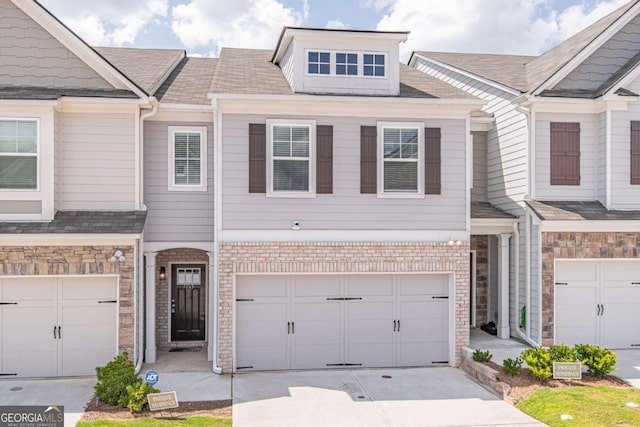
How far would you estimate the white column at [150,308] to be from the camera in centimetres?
1218

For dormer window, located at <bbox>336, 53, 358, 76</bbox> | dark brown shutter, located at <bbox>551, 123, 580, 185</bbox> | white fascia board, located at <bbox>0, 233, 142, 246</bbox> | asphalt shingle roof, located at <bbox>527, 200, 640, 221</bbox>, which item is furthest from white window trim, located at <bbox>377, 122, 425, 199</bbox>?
white fascia board, located at <bbox>0, 233, 142, 246</bbox>

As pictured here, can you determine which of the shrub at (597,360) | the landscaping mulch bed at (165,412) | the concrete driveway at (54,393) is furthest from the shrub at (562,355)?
the concrete driveway at (54,393)

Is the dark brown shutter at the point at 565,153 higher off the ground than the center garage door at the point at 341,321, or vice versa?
the dark brown shutter at the point at 565,153

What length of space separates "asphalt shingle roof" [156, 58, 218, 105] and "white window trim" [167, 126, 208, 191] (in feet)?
1.87

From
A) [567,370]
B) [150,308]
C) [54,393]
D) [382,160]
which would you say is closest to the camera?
[54,393]

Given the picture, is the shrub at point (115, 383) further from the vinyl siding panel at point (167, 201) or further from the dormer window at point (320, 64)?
the dormer window at point (320, 64)

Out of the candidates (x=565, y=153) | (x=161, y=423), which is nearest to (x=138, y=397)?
(x=161, y=423)

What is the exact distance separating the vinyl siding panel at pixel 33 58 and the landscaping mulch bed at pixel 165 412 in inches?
251

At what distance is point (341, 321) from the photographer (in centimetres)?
1207

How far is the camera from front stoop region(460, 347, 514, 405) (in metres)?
10.1

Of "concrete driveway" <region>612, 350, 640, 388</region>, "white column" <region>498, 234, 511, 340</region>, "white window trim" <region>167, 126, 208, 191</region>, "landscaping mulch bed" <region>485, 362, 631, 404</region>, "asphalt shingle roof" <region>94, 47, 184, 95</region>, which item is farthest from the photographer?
"white column" <region>498, 234, 511, 340</region>

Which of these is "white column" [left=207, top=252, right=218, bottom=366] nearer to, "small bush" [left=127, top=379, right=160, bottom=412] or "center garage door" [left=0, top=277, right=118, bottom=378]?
"center garage door" [left=0, top=277, right=118, bottom=378]

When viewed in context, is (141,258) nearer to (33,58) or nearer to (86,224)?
(86,224)

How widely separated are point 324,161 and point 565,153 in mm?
5625
